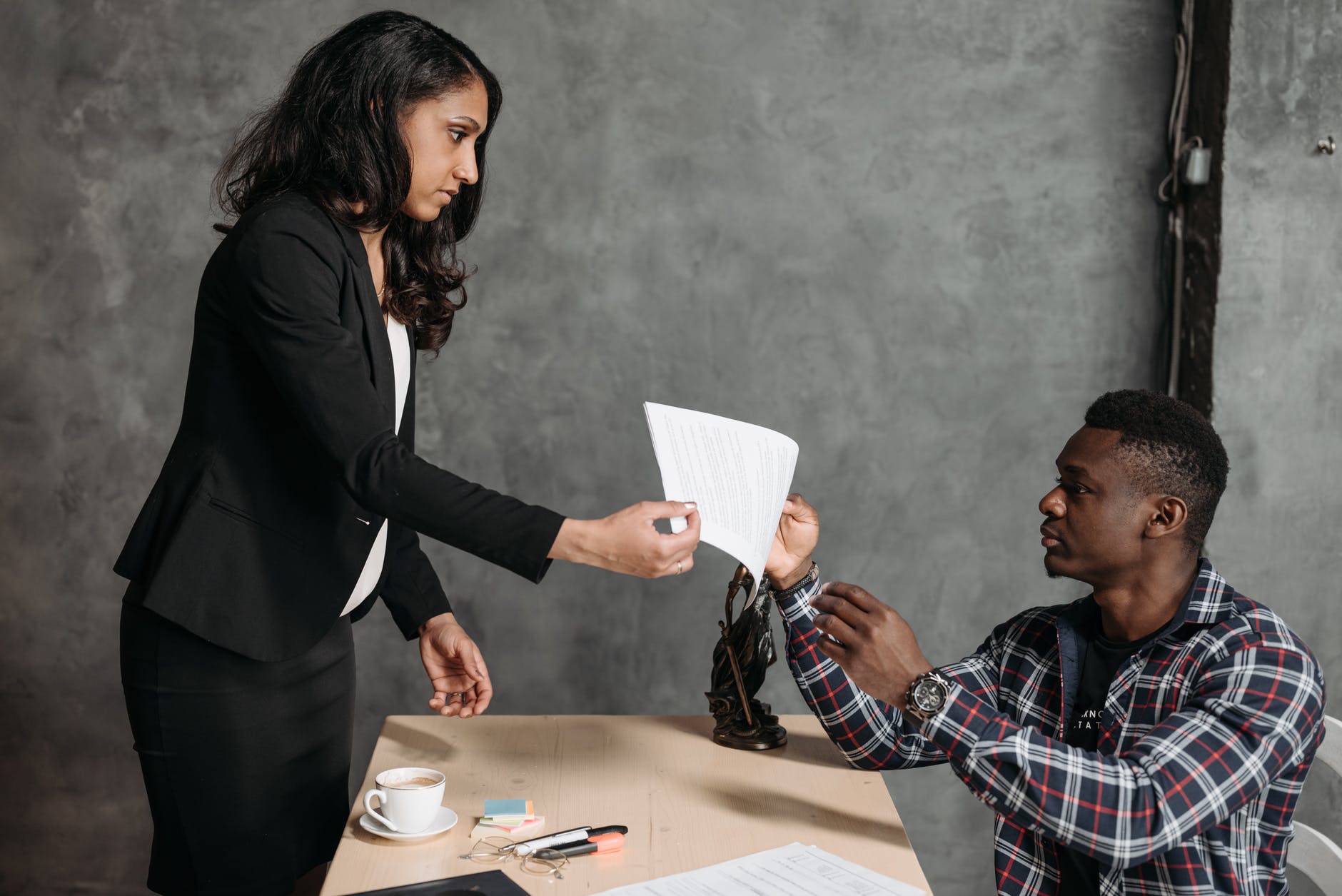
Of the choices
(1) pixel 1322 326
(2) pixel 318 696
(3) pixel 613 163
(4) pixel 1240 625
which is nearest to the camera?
(4) pixel 1240 625

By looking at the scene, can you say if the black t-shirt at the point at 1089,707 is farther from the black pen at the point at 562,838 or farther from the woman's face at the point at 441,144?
the woman's face at the point at 441,144

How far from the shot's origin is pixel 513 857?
125cm

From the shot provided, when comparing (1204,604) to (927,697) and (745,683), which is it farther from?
(745,683)

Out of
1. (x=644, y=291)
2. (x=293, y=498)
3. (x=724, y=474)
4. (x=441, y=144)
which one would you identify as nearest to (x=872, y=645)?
(x=724, y=474)

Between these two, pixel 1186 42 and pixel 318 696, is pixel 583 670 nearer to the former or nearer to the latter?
pixel 318 696

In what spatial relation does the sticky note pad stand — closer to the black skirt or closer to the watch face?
the black skirt

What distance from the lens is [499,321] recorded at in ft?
8.72

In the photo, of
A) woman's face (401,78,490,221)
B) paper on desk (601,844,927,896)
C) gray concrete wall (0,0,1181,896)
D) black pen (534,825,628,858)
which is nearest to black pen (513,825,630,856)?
black pen (534,825,628,858)

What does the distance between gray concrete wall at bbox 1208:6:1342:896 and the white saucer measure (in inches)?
73.5

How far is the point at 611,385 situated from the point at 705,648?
0.68 metres

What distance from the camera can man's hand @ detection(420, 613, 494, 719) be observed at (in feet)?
5.47

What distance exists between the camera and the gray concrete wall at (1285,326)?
2393 mm

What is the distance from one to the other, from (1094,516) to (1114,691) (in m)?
0.22

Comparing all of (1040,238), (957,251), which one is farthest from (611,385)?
(1040,238)
